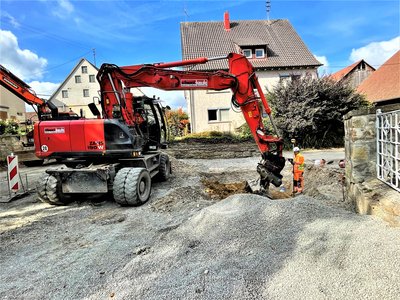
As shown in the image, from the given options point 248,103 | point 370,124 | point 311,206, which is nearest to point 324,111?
point 248,103

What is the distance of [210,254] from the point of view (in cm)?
338

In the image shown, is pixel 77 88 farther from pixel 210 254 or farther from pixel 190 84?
pixel 210 254

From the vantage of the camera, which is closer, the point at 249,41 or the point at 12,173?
the point at 12,173

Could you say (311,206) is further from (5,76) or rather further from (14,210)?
(5,76)

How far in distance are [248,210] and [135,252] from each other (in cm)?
163

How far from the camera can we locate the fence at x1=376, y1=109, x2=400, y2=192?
4.00m

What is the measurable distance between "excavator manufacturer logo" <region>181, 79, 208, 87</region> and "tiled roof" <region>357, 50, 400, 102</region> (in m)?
18.4

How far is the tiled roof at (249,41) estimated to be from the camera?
77.4 feet

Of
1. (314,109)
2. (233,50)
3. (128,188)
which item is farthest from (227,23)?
(128,188)

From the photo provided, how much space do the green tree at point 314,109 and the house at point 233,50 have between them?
15.6 feet

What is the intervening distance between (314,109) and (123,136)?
41.3 feet

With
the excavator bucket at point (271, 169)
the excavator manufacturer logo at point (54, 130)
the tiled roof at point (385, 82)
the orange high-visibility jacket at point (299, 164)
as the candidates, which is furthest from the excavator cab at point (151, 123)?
the tiled roof at point (385, 82)

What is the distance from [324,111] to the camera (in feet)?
54.6

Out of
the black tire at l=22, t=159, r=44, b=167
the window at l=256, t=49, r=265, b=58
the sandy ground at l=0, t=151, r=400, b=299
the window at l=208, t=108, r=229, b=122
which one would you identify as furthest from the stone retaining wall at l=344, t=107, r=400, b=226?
the window at l=256, t=49, r=265, b=58
